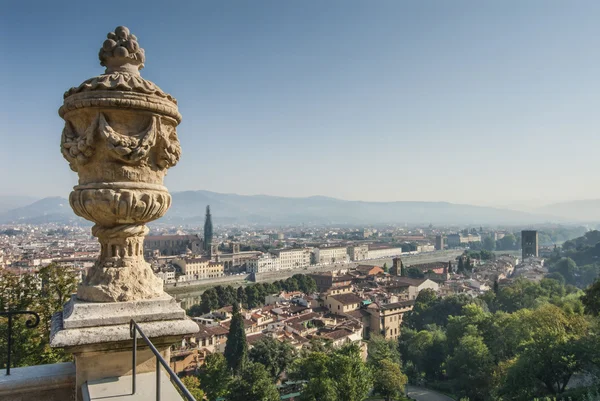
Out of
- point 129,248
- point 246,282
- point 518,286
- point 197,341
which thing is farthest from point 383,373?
point 246,282

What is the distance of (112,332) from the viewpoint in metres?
2.33

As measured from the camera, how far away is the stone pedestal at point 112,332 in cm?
229

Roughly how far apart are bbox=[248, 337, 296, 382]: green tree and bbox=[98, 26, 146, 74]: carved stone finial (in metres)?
23.5

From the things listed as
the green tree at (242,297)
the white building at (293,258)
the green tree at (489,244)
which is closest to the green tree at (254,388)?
the green tree at (242,297)

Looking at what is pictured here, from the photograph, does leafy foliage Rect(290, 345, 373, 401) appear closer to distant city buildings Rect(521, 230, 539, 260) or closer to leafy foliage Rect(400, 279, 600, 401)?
leafy foliage Rect(400, 279, 600, 401)

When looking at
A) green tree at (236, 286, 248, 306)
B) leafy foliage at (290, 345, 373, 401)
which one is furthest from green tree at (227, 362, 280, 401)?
green tree at (236, 286, 248, 306)

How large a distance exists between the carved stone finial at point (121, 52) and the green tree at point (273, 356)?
77.1ft

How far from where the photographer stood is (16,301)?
8.74 meters

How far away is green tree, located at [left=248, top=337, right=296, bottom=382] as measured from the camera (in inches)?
960

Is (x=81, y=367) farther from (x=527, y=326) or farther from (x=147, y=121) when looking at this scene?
(x=527, y=326)

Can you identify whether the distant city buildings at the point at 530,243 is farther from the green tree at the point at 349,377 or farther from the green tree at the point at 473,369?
the green tree at the point at 349,377

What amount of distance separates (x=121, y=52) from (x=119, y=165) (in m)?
0.77

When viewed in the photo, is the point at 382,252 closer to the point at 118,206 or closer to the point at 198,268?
the point at 198,268

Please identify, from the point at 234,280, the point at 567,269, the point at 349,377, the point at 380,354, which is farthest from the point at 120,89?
the point at 567,269
